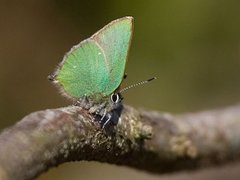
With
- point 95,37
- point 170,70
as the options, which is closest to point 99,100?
point 95,37

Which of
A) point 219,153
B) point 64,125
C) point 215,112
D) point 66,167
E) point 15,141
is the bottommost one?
point 15,141

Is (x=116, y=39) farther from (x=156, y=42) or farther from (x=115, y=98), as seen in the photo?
(x=156, y=42)

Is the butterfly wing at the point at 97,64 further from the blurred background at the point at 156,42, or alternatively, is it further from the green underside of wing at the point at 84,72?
the blurred background at the point at 156,42

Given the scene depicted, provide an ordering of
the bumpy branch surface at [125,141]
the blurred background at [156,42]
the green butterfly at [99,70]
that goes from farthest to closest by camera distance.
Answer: the blurred background at [156,42], the green butterfly at [99,70], the bumpy branch surface at [125,141]

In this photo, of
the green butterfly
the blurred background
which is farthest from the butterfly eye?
the blurred background

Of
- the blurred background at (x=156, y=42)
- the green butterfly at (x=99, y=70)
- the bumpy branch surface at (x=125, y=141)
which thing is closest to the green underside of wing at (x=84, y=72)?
the green butterfly at (x=99, y=70)

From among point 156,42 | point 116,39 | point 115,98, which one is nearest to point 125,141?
point 115,98

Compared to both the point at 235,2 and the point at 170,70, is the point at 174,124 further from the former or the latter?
the point at 235,2

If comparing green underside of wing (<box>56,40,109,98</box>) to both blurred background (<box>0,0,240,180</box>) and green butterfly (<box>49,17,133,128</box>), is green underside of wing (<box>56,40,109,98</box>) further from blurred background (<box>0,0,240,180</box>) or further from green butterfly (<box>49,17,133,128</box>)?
blurred background (<box>0,0,240,180</box>)
